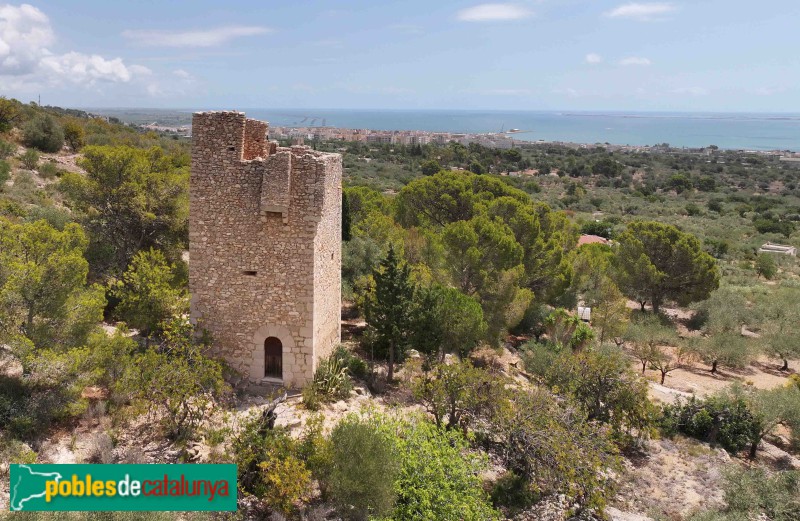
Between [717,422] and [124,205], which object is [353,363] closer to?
[124,205]

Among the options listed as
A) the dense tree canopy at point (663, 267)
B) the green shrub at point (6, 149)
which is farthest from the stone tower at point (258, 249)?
the green shrub at point (6, 149)

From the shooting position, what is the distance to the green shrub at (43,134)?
33250mm

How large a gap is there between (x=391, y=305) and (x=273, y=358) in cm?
330

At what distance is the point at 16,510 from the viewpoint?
23.9 ft

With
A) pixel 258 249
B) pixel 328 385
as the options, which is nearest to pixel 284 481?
pixel 328 385

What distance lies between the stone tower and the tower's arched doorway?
23 mm

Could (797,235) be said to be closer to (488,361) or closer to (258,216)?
(488,361)

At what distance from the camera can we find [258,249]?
472 inches

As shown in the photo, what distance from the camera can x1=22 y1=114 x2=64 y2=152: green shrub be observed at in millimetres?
33250

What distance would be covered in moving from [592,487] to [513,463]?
5.53 feet

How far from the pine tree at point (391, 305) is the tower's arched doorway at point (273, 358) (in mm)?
2751

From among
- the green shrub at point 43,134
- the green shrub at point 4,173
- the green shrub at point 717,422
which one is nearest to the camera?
the green shrub at point 717,422

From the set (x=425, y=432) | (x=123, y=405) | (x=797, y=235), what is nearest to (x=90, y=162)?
(x=123, y=405)

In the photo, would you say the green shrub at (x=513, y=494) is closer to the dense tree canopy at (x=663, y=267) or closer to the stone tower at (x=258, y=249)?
the stone tower at (x=258, y=249)
